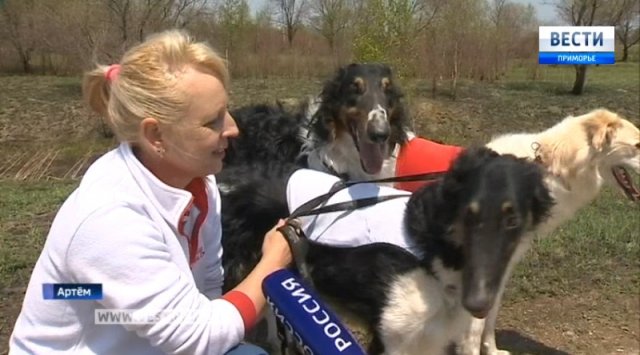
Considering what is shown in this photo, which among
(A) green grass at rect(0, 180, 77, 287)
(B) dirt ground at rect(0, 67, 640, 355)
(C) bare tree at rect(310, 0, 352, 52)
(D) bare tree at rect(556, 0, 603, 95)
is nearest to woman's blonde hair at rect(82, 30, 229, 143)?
(B) dirt ground at rect(0, 67, 640, 355)

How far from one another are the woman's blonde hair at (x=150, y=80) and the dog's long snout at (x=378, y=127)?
2.18m

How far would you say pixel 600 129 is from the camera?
4.49 m

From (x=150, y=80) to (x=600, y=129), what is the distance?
335 cm

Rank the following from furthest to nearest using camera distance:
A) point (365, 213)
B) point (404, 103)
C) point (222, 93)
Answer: point (404, 103) → point (365, 213) → point (222, 93)

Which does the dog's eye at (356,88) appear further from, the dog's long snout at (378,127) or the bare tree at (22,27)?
the bare tree at (22,27)

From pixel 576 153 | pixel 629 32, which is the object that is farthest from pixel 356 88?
pixel 629 32

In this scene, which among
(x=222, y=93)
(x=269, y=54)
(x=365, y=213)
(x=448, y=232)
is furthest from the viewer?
(x=269, y=54)

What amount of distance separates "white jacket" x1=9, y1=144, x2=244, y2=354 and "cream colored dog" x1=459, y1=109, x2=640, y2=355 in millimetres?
2665

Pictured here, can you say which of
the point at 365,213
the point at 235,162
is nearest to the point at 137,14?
the point at 235,162

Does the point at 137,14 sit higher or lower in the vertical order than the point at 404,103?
higher

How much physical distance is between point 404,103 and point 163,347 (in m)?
3.07

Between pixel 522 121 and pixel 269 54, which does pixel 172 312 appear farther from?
pixel 269 54

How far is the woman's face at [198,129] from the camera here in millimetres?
2064

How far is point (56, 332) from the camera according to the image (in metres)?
2.08
